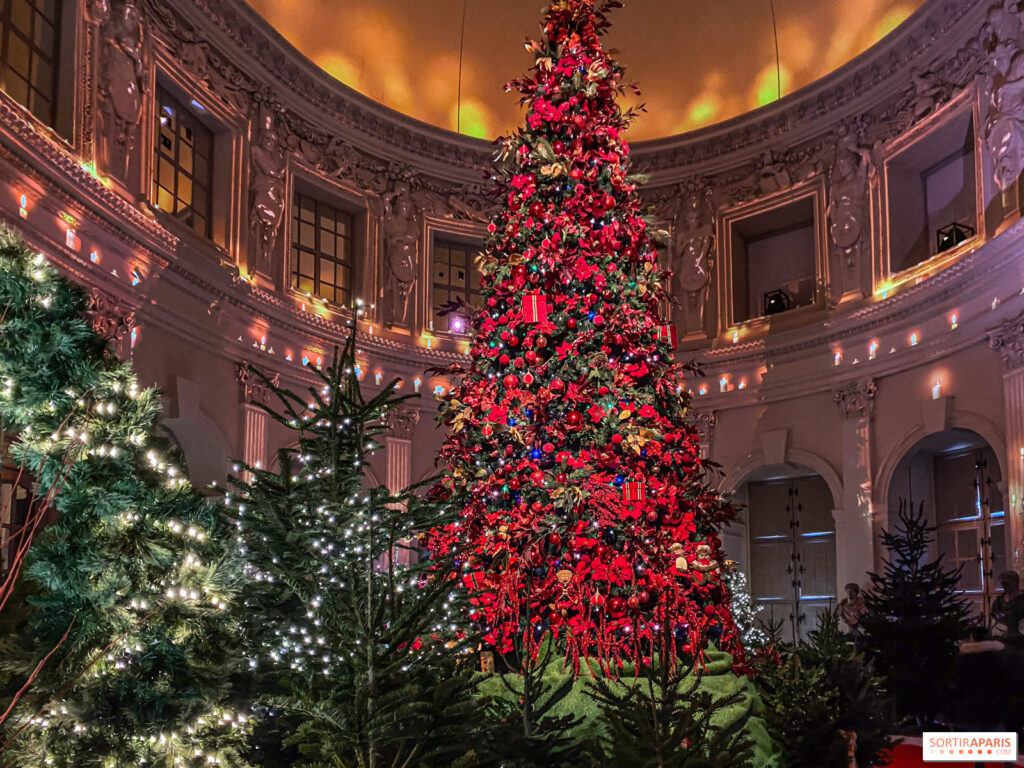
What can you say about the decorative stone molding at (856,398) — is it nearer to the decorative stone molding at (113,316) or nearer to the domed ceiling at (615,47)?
the domed ceiling at (615,47)

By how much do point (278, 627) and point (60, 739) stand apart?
76.0 inches

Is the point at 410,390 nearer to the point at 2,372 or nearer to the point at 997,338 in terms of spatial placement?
the point at 997,338

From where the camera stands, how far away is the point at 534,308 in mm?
6906

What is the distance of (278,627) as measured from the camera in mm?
4969

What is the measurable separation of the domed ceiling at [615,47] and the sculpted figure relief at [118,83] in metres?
4.41

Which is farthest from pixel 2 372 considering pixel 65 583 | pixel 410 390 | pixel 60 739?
pixel 410 390


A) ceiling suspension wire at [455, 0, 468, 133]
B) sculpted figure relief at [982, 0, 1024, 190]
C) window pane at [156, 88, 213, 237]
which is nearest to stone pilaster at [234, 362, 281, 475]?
window pane at [156, 88, 213, 237]

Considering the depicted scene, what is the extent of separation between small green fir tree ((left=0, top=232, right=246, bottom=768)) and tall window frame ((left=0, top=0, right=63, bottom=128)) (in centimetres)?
816

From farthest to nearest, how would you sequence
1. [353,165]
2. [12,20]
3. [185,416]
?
[353,165] → [185,416] → [12,20]

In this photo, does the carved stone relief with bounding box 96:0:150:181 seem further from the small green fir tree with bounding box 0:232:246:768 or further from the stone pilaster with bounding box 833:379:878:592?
the stone pilaster with bounding box 833:379:878:592

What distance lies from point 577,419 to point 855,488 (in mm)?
9504

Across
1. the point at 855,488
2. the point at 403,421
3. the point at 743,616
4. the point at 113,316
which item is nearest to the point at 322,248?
the point at 403,421

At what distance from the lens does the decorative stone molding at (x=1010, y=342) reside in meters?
11.8

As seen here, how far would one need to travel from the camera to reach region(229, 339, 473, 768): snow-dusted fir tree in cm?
313
